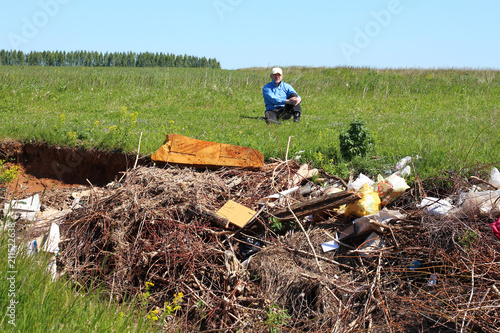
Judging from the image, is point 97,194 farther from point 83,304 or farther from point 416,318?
point 416,318

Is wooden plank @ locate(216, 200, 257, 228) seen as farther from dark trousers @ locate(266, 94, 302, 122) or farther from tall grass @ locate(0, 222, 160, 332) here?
dark trousers @ locate(266, 94, 302, 122)

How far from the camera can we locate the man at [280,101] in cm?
1043

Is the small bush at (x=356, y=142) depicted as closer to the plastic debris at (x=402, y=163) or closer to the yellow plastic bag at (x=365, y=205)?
the plastic debris at (x=402, y=163)

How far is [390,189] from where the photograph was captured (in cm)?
Result: 510

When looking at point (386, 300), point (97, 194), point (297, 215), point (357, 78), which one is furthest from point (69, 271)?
point (357, 78)

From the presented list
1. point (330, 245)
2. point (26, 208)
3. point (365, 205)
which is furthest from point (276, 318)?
point (26, 208)

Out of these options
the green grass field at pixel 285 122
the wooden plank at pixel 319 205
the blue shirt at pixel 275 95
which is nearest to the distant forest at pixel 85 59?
the green grass field at pixel 285 122

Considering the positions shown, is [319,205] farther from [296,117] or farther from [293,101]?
[293,101]

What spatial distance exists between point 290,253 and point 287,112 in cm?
634

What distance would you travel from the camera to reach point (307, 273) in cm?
448

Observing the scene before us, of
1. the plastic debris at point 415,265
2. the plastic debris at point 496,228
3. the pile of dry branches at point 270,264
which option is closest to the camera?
the pile of dry branches at point 270,264

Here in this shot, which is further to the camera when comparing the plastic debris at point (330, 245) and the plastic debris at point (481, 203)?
the plastic debris at point (330, 245)

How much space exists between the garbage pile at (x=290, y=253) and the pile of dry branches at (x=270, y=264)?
15mm

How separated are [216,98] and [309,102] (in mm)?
3370
